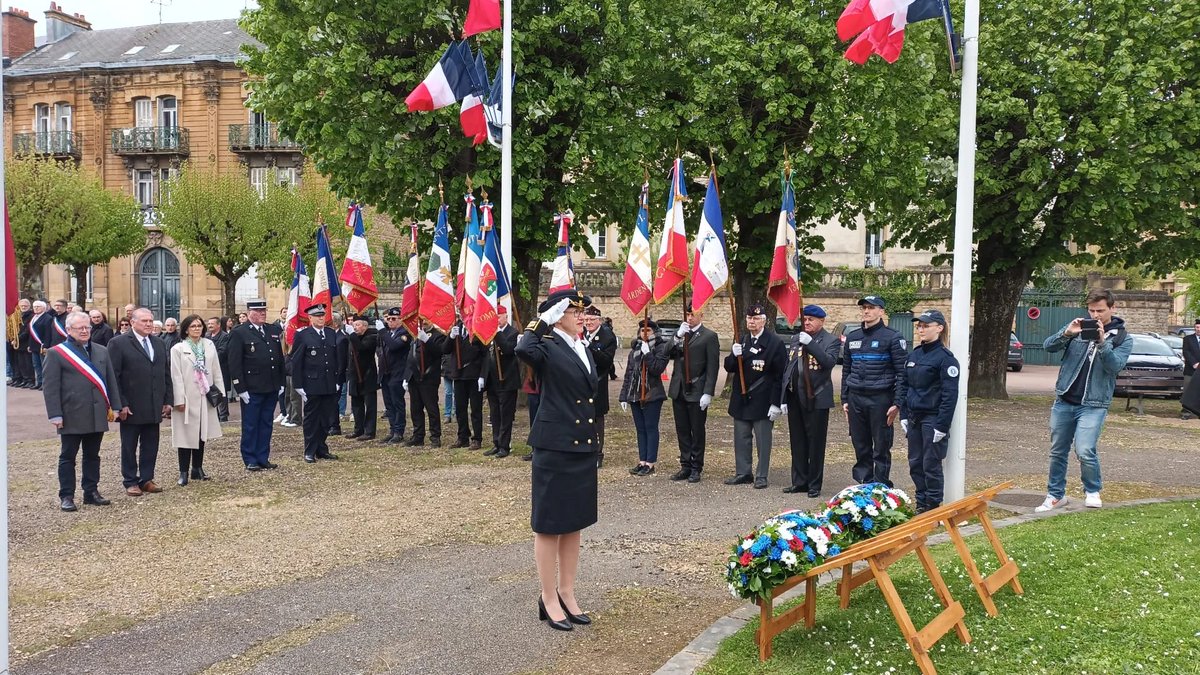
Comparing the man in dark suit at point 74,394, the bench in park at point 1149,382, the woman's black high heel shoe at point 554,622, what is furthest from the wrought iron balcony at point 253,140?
the woman's black high heel shoe at point 554,622

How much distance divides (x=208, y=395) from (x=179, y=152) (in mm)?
38417

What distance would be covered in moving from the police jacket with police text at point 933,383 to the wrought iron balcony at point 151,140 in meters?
43.5

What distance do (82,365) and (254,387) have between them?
8.74ft

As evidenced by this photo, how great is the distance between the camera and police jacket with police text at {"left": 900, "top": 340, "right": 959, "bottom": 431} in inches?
356

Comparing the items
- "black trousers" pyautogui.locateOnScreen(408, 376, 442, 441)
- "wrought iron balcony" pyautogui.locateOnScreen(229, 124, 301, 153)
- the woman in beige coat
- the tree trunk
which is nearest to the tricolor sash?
the woman in beige coat

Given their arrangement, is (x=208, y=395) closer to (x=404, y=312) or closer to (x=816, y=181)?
(x=404, y=312)

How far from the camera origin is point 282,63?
16016 mm

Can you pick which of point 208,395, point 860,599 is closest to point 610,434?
point 208,395

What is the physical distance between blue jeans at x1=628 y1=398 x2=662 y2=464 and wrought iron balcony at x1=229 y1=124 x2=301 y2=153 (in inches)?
1458

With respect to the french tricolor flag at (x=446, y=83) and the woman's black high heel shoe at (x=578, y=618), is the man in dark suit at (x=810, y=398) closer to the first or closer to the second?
the woman's black high heel shoe at (x=578, y=618)

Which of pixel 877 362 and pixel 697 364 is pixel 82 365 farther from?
pixel 877 362

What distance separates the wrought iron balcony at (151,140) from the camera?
45219 millimetres

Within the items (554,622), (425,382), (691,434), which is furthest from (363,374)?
(554,622)

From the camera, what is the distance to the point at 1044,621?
5.70 metres
